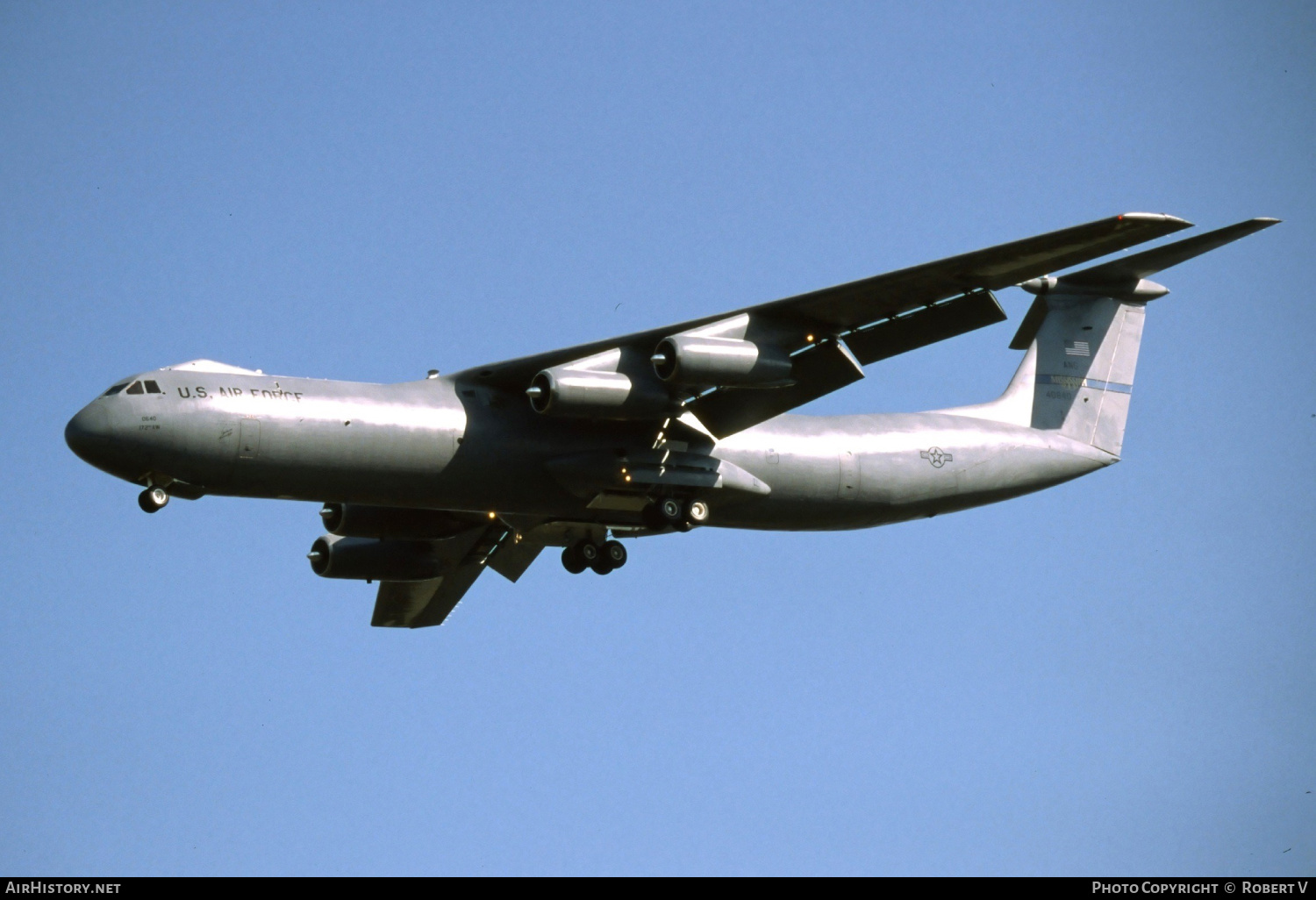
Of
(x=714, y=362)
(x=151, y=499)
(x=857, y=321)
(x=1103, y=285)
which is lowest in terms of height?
(x=151, y=499)

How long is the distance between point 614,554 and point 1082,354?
26.8 feet

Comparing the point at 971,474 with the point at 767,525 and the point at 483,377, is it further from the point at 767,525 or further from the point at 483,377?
the point at 483,377

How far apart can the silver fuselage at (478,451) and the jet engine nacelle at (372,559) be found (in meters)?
3.63

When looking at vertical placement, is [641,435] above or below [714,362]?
below

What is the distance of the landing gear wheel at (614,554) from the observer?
965 inches

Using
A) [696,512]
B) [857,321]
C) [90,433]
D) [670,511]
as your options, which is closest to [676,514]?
[670,511]

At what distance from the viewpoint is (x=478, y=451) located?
21.8 meters

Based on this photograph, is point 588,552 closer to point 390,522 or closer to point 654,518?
point 654,518

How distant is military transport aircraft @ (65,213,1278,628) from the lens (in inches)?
811

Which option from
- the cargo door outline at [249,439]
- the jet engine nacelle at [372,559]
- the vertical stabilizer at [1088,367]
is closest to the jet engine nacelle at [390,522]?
the jet engine nacelle at [372,559]

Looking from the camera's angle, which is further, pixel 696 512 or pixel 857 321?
pixel 696 512

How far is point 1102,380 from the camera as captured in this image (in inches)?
1074

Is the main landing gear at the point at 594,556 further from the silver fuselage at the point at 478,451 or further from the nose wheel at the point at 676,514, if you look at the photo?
the nose wheel at the point at 676,514
